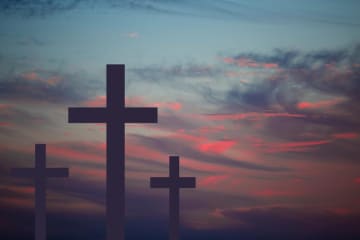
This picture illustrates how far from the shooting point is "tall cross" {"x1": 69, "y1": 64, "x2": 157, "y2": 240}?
1075 inches

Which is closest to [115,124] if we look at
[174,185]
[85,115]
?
[85,115]

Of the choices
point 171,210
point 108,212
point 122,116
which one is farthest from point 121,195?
point 171,210

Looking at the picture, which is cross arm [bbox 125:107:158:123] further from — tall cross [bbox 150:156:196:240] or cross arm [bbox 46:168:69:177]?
cross arm [bbox 46:168:69:177]

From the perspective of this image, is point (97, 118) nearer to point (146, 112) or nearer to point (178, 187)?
point (146, 112)

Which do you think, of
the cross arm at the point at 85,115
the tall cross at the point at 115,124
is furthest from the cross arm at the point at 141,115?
the cross arm at the point at 85,115

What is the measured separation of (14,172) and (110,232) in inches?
612

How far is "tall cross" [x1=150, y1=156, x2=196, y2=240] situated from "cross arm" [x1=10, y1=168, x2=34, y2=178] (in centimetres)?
632

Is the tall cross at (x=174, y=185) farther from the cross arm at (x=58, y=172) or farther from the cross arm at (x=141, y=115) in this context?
the cross arm at (x=141, y=115)

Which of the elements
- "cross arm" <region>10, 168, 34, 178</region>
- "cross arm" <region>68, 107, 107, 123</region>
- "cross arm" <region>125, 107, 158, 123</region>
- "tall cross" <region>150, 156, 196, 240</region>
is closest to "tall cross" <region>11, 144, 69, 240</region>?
"cross arm" <region>10, 168, 34, 178</region>

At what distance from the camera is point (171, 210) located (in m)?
40.6

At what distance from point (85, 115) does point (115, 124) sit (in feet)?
4.04

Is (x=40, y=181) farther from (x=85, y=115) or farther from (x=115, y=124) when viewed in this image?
(x=115, y=124)

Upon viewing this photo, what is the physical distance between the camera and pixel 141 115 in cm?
2845

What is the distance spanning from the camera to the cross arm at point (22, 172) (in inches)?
1622
